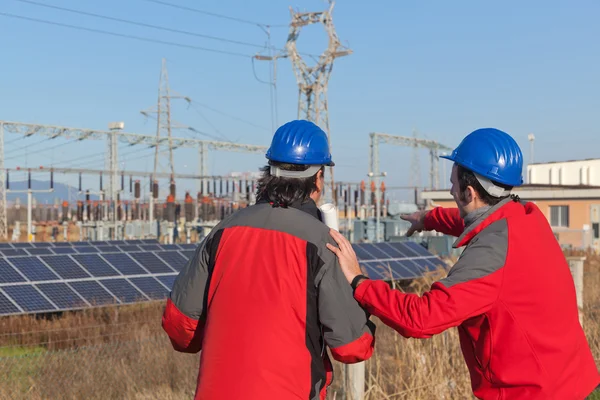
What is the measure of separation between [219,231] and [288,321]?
469 millimetres

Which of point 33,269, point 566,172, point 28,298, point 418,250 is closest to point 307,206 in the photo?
point 28,298

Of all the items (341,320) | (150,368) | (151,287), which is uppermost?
(341,320)

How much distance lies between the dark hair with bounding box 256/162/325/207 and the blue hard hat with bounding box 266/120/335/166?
0.03 meters

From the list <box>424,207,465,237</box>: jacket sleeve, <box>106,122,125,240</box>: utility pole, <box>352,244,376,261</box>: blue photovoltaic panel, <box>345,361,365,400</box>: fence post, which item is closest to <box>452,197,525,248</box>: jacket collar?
<box>424,207,465,237</box>: jacket sleeve

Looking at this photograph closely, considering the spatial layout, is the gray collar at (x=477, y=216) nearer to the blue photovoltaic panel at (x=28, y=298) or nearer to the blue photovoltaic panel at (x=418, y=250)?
the blue photovoltaic panel at (x=28, y=298)

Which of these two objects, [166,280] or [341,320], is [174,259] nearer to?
[166,280]

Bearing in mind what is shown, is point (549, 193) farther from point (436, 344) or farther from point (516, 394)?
point (516, 394)

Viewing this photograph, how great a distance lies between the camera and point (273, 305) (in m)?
2.73

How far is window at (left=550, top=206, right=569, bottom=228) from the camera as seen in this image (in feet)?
114

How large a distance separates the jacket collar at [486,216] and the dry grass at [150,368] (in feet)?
7.63

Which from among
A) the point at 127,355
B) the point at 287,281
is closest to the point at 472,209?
the point at 287,281

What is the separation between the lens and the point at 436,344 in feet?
19.5

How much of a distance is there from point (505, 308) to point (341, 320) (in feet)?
2.04

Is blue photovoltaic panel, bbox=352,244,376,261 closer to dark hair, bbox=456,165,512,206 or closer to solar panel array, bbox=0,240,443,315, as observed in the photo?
solar panel array, bbox=0,240,443,315
